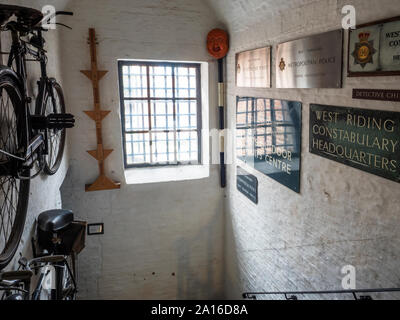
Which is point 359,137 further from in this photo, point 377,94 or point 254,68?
point 254,68

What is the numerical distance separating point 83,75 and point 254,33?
6.80 ft

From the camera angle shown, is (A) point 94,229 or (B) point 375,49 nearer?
(B) point 375,49

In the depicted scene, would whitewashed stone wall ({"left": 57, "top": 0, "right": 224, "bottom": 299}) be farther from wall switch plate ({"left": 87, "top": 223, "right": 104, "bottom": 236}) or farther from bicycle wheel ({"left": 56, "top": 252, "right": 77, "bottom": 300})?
bicycle wheel ({"left": 56, "top": 252, "right": 77, "bottom": 300})

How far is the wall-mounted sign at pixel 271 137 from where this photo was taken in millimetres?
3193

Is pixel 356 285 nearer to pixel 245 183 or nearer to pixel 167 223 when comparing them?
pixel 245 183

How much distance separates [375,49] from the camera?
7.20ft

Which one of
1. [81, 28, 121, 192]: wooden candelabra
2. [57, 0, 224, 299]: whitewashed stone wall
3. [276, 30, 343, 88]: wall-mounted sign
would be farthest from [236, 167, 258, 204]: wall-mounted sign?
[81, 28, 121, 192]: wooden candelabra

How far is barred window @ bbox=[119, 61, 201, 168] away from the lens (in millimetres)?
4805

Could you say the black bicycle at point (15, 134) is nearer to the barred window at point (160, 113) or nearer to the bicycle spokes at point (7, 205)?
the bicycle spokes at point (7, 205)

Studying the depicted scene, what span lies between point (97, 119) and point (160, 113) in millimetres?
923

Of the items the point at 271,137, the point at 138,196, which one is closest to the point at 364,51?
the point at 271,137

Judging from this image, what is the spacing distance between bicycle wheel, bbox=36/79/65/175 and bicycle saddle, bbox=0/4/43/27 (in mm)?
866

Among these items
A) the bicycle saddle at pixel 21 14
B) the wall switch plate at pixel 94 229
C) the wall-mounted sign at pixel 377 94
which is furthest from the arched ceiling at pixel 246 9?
the wall switch plate at pixel 94 229

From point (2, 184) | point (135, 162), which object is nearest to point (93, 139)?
point (135, 162)
